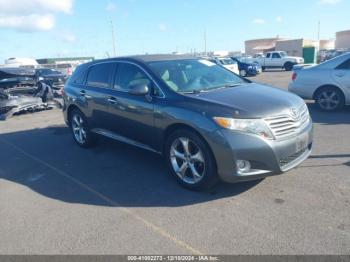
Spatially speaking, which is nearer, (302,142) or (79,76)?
(302,142)

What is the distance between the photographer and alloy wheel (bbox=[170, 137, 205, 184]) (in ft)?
13.8

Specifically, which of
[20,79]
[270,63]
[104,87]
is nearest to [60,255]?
[104,87]

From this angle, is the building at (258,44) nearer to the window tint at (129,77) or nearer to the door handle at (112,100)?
the window tint at (129,77)

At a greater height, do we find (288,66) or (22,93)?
(22,93)

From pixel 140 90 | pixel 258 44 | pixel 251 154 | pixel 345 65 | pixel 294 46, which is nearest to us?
pixel 251 154

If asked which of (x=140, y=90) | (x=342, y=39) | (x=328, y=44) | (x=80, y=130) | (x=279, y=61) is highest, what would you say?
(x=140, y=90)

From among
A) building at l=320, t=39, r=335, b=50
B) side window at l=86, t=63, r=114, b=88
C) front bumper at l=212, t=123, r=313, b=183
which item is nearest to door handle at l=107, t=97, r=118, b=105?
side window at l=86, t=63, r=114, b=88

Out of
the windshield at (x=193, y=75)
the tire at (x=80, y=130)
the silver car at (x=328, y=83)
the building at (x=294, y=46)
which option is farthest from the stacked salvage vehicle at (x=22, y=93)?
the building at (x=294, y=46)

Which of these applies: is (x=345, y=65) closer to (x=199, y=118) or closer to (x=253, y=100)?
(x=253, y=100)

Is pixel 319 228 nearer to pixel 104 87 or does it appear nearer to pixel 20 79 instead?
pixel 104 87

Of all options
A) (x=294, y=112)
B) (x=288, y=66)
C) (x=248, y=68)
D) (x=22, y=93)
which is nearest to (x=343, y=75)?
(x=294, y=112)

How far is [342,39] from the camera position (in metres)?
99.7

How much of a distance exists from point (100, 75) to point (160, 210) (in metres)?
3.07

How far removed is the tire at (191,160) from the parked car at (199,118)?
0.01 metres
